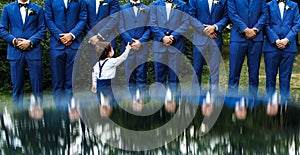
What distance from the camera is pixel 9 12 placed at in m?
6.61

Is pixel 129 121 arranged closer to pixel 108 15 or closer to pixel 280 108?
pixel 280 108

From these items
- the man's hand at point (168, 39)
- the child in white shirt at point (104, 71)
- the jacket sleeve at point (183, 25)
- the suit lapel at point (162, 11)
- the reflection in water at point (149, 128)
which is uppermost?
the suit lapel at point (162, 11)

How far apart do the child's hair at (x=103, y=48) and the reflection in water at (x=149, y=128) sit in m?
2.37

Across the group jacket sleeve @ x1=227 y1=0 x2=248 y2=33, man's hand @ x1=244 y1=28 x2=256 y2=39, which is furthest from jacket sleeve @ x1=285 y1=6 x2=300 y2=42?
jacket sleeve @ x1=227 y1=0 x2=248 y2=33

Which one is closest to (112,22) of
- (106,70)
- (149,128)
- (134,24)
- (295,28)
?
(134,24)

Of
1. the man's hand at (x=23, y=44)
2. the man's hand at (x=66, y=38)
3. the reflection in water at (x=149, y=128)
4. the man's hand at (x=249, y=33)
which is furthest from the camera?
the man's hand at (x=249, y=33)

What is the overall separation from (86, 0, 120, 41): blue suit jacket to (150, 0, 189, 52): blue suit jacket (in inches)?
22.2

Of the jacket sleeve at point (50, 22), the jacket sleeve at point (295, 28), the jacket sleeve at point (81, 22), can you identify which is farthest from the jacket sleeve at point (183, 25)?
the jacket sleeve at point (50, 22)

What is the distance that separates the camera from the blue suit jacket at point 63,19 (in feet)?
22.2

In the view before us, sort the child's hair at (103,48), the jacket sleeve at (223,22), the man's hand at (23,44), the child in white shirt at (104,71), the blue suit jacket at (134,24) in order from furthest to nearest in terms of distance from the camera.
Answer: the blue suit jacket at (134,24) → the jacket sleeve at (223,22) → the man's hand at (23,44) → the child's hair at (103,48) → the child in white shirt at (104,71)

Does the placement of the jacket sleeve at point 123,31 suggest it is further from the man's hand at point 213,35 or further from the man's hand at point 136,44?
the man's hand at point 213,35

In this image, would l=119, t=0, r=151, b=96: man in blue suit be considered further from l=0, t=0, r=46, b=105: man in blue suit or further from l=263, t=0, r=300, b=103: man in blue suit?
l=263, t=0, r=300, b=103: man in blue suit

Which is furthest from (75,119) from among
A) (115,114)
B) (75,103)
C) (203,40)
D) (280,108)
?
(203,40)

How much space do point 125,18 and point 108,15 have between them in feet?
0.85
